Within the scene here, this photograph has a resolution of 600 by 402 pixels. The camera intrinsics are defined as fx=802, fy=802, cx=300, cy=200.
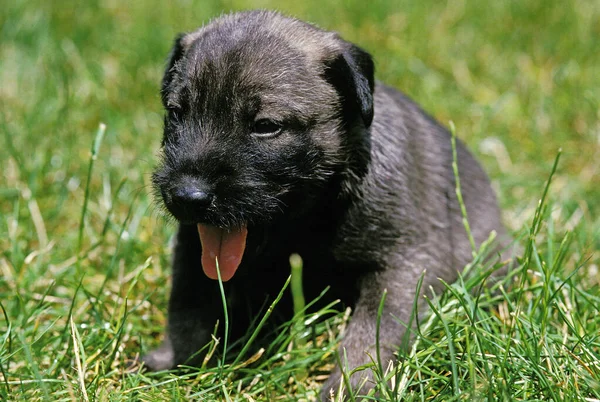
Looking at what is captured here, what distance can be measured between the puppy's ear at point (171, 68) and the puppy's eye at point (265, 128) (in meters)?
0.56

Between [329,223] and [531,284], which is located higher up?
[329,223]

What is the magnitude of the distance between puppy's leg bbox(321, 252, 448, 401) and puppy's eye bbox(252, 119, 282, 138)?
0.83 m

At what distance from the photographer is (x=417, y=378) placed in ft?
10.2

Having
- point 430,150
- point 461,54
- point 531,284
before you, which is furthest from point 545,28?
point 531,284

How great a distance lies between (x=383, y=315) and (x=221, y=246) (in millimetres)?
778

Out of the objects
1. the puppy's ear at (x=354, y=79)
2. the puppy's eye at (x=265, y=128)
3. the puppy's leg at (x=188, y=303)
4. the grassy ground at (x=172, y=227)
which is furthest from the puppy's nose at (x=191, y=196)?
the puppy's ear at (x=354, y=79)

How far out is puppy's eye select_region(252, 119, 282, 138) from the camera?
10.7 ft

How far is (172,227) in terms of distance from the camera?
15.0 ft

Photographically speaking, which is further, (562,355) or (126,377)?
(126,377)

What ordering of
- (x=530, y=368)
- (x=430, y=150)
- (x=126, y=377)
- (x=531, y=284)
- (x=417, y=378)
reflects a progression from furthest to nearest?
1. (x=430, y=150)
2. (x=531, y=284)
3. (x=126, y=377)
4. (x=417, y=378)
5. (x=530, y=368)

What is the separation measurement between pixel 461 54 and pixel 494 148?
4.23 ft

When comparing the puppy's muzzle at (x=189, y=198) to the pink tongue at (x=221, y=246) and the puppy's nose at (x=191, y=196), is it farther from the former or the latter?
the pink tongue at (x=221, y=246)

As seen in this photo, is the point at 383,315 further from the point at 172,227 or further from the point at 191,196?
the point at 172,227

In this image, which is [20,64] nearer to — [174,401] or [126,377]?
[126,377]
